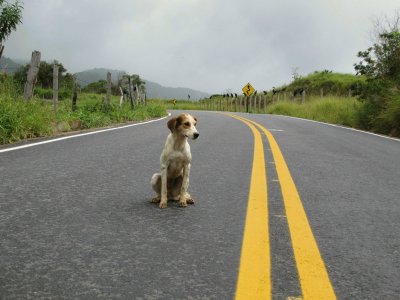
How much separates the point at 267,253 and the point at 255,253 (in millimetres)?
79

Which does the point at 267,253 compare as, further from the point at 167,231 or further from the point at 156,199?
the point at 156,199

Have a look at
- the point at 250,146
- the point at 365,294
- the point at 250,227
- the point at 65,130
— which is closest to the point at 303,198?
the point at 250,227

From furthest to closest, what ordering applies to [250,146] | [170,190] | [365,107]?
1. [365,107]
2. [250,146]
3. [170,190]

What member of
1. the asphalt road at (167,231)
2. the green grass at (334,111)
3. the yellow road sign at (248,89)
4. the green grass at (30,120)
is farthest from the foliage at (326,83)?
the asphalt road at (167,231)

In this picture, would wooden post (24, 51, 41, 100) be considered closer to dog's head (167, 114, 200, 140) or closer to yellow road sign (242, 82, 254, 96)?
dog's head (167, 114, 200, 140)

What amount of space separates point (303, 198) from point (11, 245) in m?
2.93

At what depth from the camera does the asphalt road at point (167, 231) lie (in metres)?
2.56

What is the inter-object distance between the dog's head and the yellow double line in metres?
0.86

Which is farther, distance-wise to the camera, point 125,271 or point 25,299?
point 125,271

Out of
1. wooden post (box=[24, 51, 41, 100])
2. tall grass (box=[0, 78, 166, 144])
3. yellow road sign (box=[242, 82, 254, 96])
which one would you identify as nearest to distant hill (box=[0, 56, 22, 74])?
tall grass (box=[0, 78, 166, 144])

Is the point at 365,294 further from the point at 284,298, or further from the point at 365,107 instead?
the point at 365,107

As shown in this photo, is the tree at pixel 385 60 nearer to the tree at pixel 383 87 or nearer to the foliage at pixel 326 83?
the tree at pixel 383 87

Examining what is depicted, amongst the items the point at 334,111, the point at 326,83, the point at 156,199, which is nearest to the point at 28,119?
the point at 156,199

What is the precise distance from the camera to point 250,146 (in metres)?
9.91
